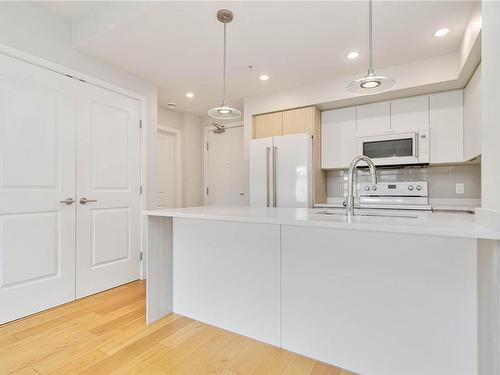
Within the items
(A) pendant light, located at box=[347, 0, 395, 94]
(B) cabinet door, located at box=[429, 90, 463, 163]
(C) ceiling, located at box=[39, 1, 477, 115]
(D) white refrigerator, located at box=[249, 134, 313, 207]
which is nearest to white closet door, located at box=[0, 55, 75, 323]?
(C) ceiling, located at box=[39, 1, 477, 115]

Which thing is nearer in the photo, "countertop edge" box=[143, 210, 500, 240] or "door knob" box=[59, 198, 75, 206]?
"countertop edge" box=[143, 210, 500, 240]

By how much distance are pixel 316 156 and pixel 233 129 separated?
5.88ft

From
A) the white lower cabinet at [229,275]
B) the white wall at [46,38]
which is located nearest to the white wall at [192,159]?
the white wall at [46,38]

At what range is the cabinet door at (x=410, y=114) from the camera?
2.90 m

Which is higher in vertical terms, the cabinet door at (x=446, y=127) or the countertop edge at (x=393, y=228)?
the cabinet door at (x=446, y=127)

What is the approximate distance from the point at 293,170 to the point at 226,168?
1.78 meters

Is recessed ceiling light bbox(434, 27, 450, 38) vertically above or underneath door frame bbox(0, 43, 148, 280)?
above

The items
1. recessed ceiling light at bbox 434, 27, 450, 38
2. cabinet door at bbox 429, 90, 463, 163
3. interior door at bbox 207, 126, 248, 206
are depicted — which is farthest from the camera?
interior door at bbox 207, 126, 248, 206

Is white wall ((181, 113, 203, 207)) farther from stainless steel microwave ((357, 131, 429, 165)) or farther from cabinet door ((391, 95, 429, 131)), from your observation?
cabinet door ((391, 95, 429, 131))

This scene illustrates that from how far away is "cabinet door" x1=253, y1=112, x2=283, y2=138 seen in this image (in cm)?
352

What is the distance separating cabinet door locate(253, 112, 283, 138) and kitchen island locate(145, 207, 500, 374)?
1.96m

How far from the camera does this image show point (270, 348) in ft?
5.37

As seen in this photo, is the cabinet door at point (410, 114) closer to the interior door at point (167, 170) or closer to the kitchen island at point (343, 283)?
the kitchen island at point (343, 283)

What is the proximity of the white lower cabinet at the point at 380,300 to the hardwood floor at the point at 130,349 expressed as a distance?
155mm
